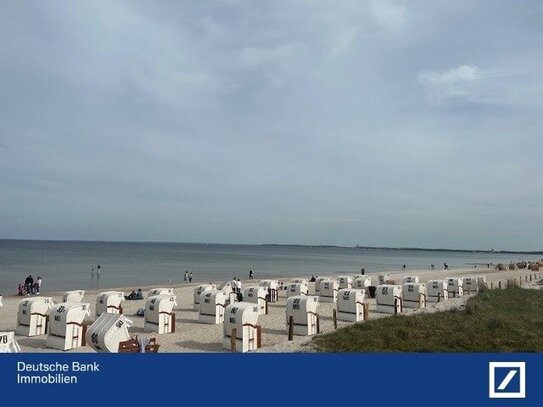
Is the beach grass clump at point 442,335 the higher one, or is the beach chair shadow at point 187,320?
the beach grass clump at point 442,335

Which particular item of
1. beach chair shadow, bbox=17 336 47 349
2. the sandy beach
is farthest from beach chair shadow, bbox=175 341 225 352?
beach chair shadow, bbox=17 336 47 349

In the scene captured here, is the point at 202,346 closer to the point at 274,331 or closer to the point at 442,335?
the point at 274,331

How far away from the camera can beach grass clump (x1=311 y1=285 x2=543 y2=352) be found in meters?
13.3

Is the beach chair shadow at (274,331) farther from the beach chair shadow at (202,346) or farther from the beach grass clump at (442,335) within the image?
the beach grass clump at (442,335)

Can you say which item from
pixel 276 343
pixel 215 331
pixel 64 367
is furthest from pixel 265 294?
pixel 64 367

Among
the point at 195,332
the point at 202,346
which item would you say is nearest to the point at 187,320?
the point at 195,332

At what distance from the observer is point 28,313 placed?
57.9 ft

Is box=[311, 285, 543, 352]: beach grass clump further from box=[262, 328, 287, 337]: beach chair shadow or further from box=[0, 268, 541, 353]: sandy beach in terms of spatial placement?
box=[262, 328, 287, 337]: beach chair shadow

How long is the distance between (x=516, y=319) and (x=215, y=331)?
12324 mm

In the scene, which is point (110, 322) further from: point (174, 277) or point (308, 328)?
point (174, 277)

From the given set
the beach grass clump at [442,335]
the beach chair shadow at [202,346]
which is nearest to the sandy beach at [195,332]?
the beach chair shadow at [202,346]

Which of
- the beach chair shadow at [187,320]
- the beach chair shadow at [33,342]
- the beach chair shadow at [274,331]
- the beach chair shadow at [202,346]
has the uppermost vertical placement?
the beach chair shadow at [33,342]

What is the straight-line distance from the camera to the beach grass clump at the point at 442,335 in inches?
524

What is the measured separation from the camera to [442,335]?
14781 mm
